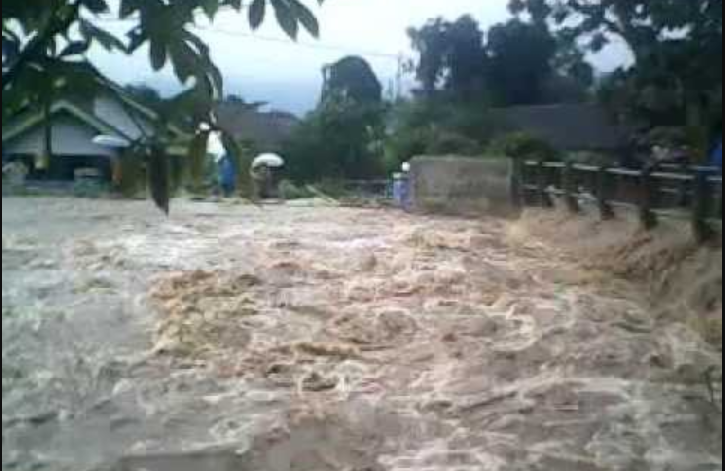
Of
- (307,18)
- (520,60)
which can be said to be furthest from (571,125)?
(307,18)

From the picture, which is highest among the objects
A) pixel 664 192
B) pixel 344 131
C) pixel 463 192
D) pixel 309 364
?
pixel 344 131

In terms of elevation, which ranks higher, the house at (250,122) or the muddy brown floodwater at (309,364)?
the house at (250,122)

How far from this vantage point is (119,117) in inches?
26.3

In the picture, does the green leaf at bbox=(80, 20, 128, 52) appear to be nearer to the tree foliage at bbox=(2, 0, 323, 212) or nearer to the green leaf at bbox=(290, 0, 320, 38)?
the tree foliage at bbox=(2, 0, 323, 212)

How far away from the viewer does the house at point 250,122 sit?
68 cm

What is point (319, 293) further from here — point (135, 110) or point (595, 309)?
point (135, 110)

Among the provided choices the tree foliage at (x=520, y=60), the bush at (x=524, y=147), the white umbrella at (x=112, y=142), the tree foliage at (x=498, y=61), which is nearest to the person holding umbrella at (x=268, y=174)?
the white umbrella at (x=112, y=142)

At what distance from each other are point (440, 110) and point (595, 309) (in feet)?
5.06

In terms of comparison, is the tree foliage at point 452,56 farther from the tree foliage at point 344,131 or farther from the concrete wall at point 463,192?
the concrete wall at point 463,192

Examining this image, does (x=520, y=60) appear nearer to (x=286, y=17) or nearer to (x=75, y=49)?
(x=286, y=17)

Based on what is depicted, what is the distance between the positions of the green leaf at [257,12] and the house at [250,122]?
0.07m

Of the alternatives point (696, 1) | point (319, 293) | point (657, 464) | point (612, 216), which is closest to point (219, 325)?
point (319, 293)

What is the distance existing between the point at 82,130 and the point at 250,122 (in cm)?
15

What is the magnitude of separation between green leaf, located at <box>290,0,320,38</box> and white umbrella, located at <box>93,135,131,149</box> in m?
0.17
